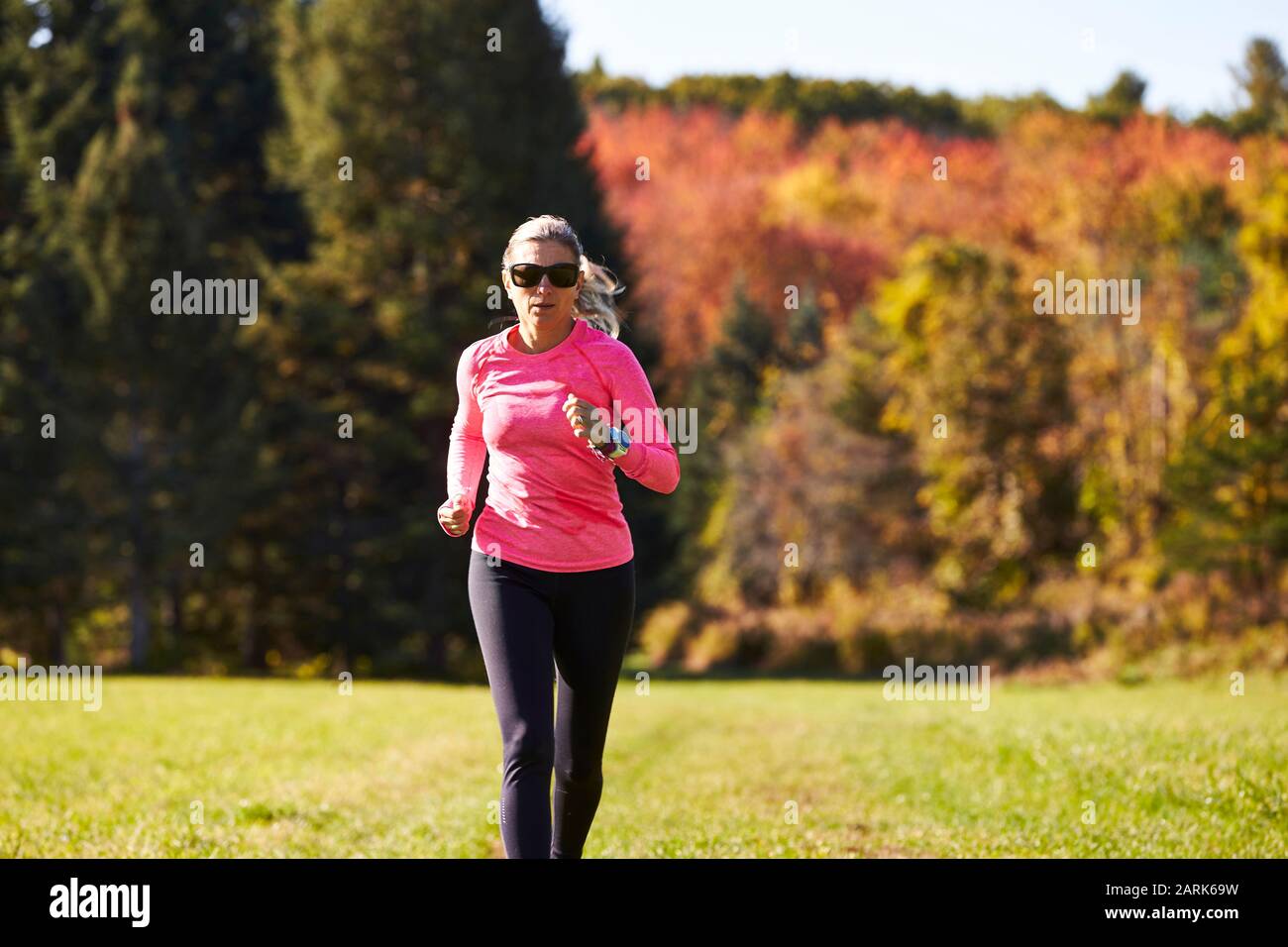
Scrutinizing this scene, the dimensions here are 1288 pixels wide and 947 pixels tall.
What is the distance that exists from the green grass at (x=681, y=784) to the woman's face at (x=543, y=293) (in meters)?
3.18

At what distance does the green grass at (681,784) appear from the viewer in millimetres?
7406

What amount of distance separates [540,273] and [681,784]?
7.01m

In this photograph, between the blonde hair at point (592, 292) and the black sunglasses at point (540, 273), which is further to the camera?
the blonde hair at point (592, 292)

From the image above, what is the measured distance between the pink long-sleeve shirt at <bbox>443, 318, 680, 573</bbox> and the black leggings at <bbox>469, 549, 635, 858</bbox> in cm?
9

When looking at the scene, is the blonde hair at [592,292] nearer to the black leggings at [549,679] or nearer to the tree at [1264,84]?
the black leggings at [549,679]

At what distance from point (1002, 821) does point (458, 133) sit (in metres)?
28.1

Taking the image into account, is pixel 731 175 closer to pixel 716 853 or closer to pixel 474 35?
pixel 474 35

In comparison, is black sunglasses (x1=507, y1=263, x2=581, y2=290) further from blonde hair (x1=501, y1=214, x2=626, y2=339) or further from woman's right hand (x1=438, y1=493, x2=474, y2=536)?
woman's right hand (x1=438, y1=493, x2=474, y2=536)

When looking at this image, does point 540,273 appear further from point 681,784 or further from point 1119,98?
point 1119,98

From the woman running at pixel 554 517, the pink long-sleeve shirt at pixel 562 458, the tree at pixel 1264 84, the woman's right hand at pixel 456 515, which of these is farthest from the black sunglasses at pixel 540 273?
the tree at pixel 1264 84

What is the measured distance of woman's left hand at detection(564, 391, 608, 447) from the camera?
5.08m

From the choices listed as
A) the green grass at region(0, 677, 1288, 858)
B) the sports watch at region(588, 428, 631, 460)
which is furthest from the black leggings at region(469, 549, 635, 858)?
the green grass at region(0, 677, 1288, 858)

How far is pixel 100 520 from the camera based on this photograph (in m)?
31.9
